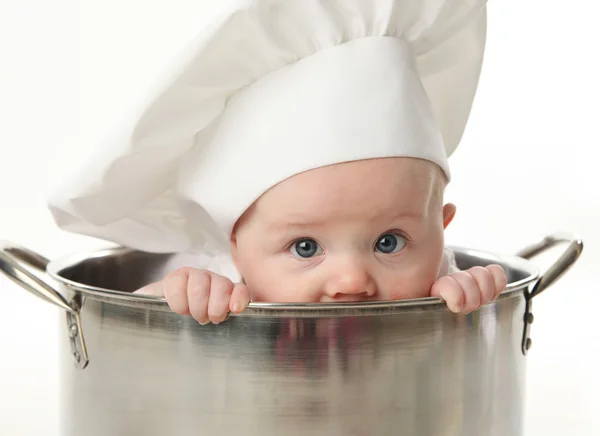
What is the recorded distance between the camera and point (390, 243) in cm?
96

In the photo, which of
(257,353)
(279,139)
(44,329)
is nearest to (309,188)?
(279,139)

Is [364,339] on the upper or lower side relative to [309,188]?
lower

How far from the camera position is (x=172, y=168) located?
42.4 inches

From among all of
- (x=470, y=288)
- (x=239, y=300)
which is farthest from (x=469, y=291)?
(x=239, y=300)

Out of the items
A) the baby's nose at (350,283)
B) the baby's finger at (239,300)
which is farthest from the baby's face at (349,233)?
the baby's finger at (239,300)

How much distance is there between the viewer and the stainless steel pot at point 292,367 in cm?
85

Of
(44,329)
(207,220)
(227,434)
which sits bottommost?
(227,434)

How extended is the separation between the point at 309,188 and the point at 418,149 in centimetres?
12

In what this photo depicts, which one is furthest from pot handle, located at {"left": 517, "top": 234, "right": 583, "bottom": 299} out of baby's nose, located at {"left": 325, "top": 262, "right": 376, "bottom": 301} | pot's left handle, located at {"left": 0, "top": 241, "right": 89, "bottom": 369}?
pot's left handle, located at {"left": 0, "top": 241, "right": 89, "bottom": 369}

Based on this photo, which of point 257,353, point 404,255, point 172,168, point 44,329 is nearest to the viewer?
point 257,353

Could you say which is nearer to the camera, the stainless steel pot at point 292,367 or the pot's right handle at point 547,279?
the stainless steel pot at point 292,367

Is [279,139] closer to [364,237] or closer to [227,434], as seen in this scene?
[364,237]

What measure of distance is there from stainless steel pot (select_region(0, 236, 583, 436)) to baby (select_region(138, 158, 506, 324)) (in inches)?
1.6

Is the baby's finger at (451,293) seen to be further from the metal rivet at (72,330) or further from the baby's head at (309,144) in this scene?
the metal rivet at (72,330)
